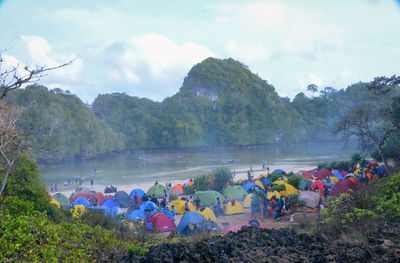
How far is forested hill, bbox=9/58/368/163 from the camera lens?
59719mm

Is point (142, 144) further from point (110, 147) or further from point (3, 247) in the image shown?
point (3, 247)

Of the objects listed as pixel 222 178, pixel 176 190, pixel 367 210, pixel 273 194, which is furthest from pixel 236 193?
pixel 367 210

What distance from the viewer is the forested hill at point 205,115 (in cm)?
5972

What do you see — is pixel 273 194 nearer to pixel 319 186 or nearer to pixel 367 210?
pixel 319 186

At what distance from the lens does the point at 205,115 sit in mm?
85312

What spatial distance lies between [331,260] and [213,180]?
18.9 meters

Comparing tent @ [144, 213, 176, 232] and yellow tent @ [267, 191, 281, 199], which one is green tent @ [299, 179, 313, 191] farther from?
tent @ [144, 213, 176, 232]

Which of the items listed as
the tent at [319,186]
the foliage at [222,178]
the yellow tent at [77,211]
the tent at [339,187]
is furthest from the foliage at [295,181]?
the yellow tent at [77,211]

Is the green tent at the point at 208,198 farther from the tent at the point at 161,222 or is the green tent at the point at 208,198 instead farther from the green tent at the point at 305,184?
the green tent at the point at 305,184

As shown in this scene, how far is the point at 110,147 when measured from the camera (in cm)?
6375

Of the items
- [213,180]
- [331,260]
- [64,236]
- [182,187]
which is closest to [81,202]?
[182,187]

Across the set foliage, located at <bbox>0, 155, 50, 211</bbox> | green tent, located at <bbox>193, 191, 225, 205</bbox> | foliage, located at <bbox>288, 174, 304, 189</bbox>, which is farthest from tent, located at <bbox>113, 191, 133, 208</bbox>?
Answer: foliage, located at <bbox>0, 155, 50, 211</bbox>

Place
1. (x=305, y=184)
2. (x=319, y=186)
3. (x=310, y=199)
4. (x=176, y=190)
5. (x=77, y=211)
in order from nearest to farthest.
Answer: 1. (x=77, y=211)
2. (x=310, y=199)
3. (x=319, y=186)
4. (x=305, y=184)
5. (x=176, y=190)

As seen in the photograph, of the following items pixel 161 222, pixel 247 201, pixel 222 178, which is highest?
pixel 222 178
